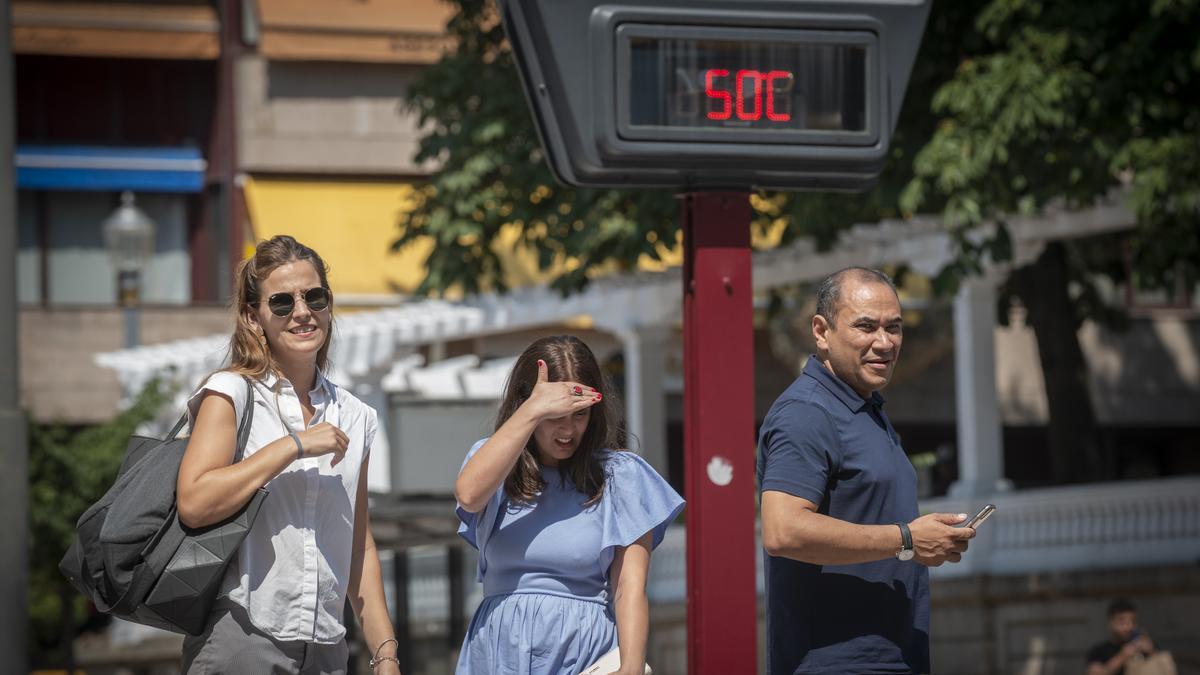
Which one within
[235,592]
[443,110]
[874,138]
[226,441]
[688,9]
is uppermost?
[443,110]

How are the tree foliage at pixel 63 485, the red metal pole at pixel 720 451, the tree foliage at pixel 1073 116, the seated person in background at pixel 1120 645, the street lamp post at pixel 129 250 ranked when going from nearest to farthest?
the red metal pole at pixel 720 451 → the tree foliage at pixel 1073 116 → the seated person in background at pixel 1120 645 → the street lamp post at pixel 129 250 → the tree foliage at pixel 63 485

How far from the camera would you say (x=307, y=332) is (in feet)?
14.1

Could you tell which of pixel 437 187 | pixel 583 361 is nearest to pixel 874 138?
pixel 583 361

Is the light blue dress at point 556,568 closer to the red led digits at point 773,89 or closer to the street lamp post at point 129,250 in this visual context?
the red led digits at point 773,89

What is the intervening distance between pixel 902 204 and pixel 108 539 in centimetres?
807

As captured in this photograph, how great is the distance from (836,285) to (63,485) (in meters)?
14.7

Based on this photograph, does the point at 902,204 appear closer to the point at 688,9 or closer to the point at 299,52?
the point at 688,9

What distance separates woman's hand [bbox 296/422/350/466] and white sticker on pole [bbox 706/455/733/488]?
1.18 m

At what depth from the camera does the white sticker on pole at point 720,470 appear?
486 centimetres

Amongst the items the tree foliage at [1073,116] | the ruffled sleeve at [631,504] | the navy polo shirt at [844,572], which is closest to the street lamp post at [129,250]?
the tree foliage at [1073,116]

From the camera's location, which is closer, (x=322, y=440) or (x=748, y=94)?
(x=322, y=440)

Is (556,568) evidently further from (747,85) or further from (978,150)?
(978,150)

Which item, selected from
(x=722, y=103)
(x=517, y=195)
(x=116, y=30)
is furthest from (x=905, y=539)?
(x=116, y=30)

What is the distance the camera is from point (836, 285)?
4.39 meters
